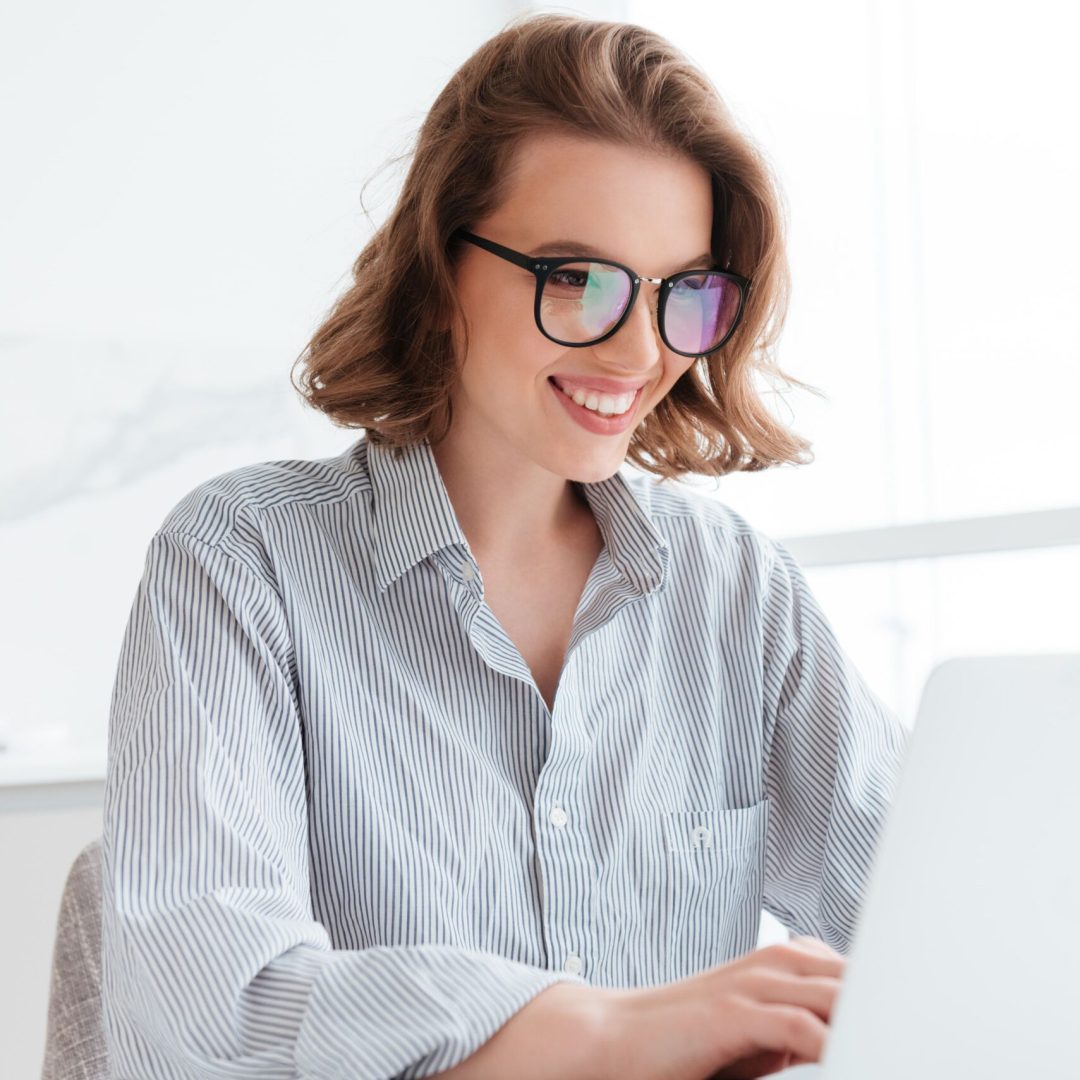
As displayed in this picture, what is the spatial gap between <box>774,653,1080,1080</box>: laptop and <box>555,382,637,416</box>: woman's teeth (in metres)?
0.80

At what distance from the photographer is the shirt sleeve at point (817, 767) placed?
4.33 feet

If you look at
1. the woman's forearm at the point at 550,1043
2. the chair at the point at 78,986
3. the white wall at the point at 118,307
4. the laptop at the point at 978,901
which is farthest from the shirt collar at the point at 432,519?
the white wall at the point at 118,307

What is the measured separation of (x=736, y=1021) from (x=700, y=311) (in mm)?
815

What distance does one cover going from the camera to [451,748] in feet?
4.10

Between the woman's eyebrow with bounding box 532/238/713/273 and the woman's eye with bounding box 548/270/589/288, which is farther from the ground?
the woman's eyebrow with bounding box 532/238/713/273

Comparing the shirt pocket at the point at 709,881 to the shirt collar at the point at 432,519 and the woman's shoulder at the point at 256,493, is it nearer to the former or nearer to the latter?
the shirt collar at the point at 432,519

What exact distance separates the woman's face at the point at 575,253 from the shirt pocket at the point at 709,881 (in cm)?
37

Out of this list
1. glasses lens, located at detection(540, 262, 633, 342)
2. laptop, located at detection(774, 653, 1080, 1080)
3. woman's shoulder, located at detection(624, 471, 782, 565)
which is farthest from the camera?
woman's shoulder, located at detection(624, 471, 782, 565)

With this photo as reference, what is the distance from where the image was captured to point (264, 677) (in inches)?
45.7

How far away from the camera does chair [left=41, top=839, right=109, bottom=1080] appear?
1.15 metres

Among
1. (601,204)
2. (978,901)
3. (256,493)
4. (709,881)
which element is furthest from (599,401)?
(978,901)

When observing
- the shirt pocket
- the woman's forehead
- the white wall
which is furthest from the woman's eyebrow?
the white wall

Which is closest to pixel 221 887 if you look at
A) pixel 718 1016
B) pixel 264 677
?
pixel 264 677

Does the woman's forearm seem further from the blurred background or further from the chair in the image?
the blurred background
